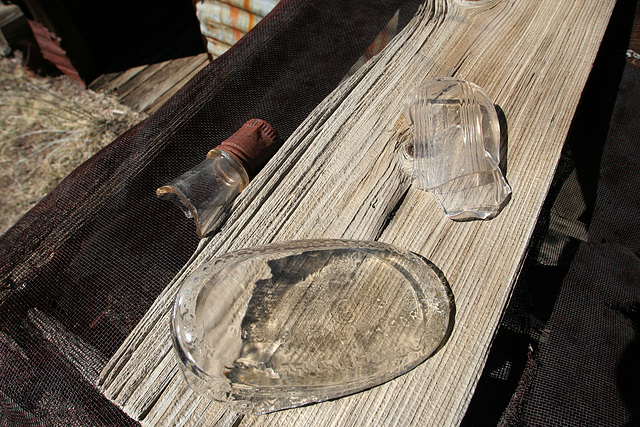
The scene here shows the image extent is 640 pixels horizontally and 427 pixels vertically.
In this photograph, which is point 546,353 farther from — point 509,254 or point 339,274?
point 339,274

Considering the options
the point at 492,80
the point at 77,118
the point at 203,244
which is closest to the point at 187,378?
the point at 203,244

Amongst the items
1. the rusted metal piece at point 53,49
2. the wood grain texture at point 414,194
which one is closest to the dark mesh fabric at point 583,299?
the wood grain texture at point 414,194

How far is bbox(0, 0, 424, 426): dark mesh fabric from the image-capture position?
101cm

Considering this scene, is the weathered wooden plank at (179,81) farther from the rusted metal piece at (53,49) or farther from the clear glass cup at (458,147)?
the clear glass cup at (458,147)

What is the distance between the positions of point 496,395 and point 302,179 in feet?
2.19

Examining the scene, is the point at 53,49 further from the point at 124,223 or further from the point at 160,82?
the point at 124,223

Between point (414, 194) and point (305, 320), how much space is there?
41cm

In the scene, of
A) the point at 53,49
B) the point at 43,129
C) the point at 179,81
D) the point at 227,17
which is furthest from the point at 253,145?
the point at 53,49

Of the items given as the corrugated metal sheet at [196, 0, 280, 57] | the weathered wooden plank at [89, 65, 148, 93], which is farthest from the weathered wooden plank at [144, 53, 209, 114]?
the corrugated metal sheet at [196, 0, 280, 57]

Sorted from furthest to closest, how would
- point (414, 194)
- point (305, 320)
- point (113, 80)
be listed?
point (113, 80) → point (414, 194) → point (305, 320)

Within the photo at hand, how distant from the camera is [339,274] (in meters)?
0.88

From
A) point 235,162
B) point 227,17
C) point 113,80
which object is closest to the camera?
point 235,162

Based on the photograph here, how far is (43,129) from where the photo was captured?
3639 mm

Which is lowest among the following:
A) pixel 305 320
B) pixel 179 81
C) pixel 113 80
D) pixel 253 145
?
pixel 179 81
